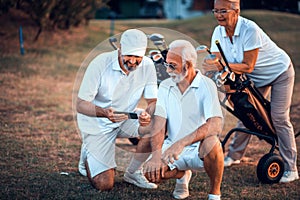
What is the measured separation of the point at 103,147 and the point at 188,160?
923 millimetres

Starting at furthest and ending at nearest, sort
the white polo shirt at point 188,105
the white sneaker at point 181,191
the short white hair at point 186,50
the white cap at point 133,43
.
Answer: the white sneaker at point 181,191 < the white cap at point 133,43 < the white polo shirt at point 188,105 < the short white hair at point 186,50

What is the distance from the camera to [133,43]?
4398mm

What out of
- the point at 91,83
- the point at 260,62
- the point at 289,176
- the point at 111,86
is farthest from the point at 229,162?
the point at 91,83

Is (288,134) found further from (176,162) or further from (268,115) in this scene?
(176,162)

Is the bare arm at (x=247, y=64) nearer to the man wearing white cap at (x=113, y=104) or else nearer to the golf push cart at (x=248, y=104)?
the golf push cart at (x=248, y=104)

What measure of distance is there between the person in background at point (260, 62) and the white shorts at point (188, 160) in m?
0.73

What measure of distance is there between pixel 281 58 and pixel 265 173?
3.46ft

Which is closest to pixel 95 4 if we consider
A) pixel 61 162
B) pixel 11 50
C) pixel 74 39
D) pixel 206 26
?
pixel 74 39

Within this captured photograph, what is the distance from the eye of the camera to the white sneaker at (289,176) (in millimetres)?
5070

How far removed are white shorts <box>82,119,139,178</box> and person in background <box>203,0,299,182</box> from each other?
2.95 feet

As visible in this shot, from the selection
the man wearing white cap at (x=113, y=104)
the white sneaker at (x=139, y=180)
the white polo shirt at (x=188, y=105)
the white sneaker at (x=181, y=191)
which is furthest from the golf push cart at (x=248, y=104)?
the white sneaker at (x=139, y=180)

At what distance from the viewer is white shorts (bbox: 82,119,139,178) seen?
15.7 ft

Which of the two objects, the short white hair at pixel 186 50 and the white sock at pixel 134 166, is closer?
the short white hair at pixel 186 50

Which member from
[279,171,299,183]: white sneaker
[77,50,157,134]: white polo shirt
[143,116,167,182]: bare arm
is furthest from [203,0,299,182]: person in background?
[143,116,167,182]: bare arm
